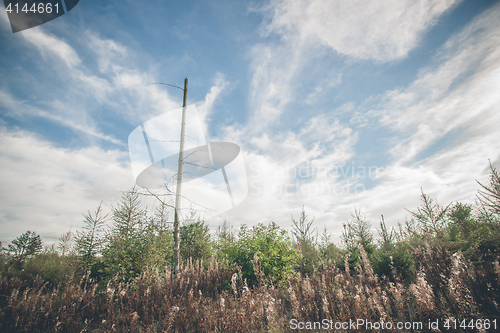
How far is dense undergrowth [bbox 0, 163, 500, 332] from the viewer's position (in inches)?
159

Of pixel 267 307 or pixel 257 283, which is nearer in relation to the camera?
pixel 267 307

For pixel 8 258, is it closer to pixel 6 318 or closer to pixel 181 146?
pixel 6 318

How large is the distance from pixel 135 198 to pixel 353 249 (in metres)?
14.1

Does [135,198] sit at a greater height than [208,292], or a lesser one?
greater

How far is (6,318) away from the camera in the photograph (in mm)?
5086

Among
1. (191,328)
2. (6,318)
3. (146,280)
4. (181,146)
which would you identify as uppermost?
(181,146)

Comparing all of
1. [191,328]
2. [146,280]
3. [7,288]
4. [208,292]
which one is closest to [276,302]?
[191,328]

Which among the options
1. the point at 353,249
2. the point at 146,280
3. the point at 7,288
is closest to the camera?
the point at 146,280

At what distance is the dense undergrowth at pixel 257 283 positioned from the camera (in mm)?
4051

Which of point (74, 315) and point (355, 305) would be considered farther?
point (74, 315)

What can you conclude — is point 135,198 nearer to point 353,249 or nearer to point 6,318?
point 6,318

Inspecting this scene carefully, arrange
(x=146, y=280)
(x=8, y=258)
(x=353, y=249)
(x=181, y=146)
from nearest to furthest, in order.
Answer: (x=146, y=280)
(x=181, y=146)
(x=353, y=249)
(x=8, y=258)

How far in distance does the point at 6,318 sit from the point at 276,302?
678 centimetres

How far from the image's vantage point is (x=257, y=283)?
7.71 metres
